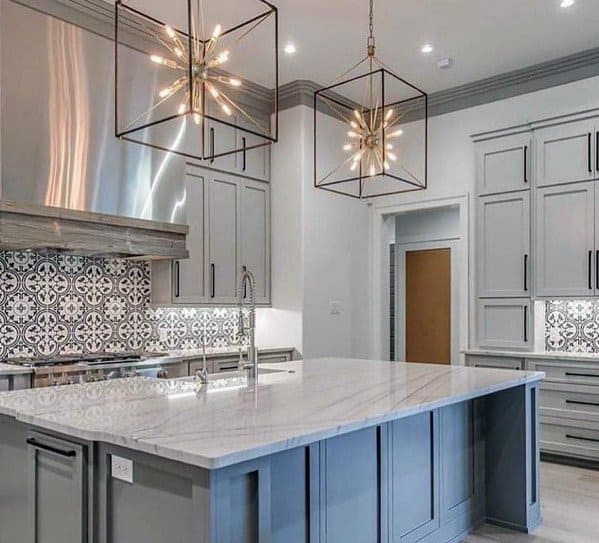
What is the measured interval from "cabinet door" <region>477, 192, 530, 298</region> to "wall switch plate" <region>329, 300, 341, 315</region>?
4.68 ft

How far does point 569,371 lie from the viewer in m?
4.57

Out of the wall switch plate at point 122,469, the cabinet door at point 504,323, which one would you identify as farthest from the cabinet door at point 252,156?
the wall switch plate at point 122,469

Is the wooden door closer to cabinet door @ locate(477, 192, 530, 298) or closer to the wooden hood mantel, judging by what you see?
cabinet door @ locate(477, 192, 530, 298)

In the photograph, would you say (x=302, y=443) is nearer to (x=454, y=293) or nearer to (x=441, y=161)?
(x=441, y=161)

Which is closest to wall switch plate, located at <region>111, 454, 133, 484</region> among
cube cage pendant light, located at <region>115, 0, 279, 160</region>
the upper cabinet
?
cube cage pendant light, located at <region>115, 0, 279, 160</region>

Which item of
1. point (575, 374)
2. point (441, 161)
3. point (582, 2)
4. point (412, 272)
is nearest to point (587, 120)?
point (582, 2)

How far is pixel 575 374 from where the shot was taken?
4.55 meters

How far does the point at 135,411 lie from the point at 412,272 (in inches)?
230

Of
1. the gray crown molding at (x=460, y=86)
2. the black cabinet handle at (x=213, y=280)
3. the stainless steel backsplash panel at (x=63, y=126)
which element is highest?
the gray crown molding at (x=460, y=86)

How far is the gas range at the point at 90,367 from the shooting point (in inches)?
144

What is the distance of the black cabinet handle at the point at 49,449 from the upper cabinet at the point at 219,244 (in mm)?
2625

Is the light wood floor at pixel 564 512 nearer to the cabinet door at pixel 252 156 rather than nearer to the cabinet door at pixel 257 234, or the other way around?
the cabinet door at pixel 257 234

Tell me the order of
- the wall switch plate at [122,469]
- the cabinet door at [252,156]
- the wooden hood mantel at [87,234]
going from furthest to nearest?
the cabinet door at [252,156] < the wooden hood mantel at [87,234] < the wall switch plate at [122,469]

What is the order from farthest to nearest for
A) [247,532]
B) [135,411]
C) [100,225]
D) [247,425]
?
[100,225] → [135,411] → [247,425] → [247,532]
